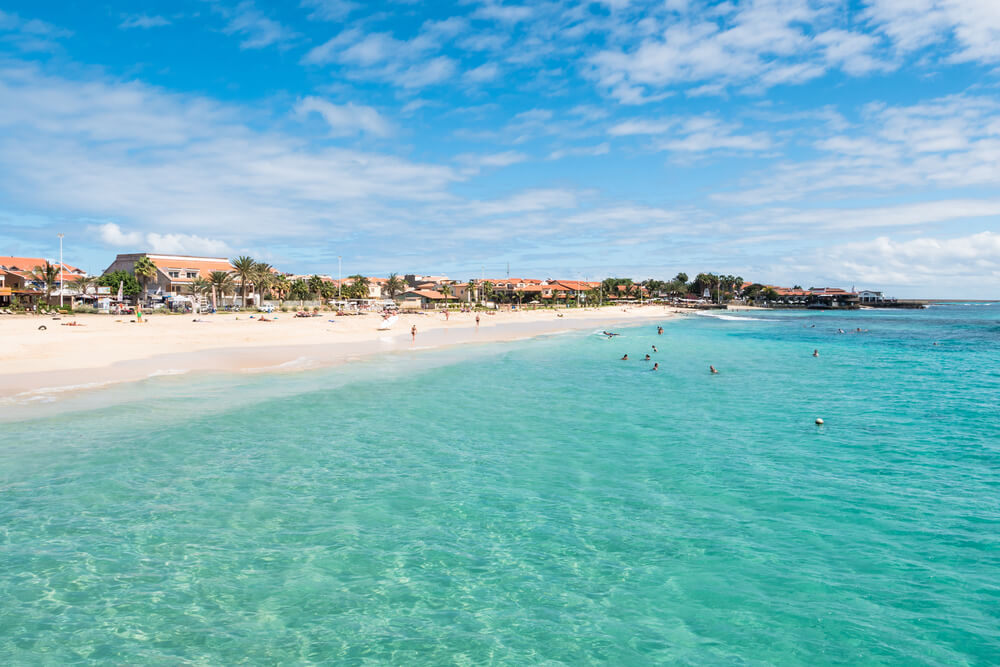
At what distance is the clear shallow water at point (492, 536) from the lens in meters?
7.32

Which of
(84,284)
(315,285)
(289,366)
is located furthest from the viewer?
(315,285)

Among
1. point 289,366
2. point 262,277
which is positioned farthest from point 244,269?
point 289,366

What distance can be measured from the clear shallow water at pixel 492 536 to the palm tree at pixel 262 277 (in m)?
75.3

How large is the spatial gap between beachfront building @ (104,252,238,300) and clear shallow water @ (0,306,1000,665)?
84.0m

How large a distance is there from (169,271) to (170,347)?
66786mm

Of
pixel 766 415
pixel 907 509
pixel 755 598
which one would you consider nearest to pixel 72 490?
pixel 755 598

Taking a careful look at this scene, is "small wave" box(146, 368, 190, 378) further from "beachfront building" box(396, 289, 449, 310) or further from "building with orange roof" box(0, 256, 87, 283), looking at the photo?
"beachfront building" box(396, 289, 449, 310)

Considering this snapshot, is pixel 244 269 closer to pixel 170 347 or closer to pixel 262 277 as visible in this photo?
pixel 262 277

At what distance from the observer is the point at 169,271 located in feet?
315

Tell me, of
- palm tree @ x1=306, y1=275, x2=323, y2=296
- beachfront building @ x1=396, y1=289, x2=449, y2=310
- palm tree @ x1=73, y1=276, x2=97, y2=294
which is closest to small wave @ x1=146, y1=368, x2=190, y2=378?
palm tree @ x1=73, y1=276, x2=97, y2=294

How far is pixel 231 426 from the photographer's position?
1812 cm

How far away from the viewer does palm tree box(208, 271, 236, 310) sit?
289ft

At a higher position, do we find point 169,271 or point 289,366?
point 169,271

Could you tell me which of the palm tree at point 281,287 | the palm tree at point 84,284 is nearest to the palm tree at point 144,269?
the palm tree at point 84,284
